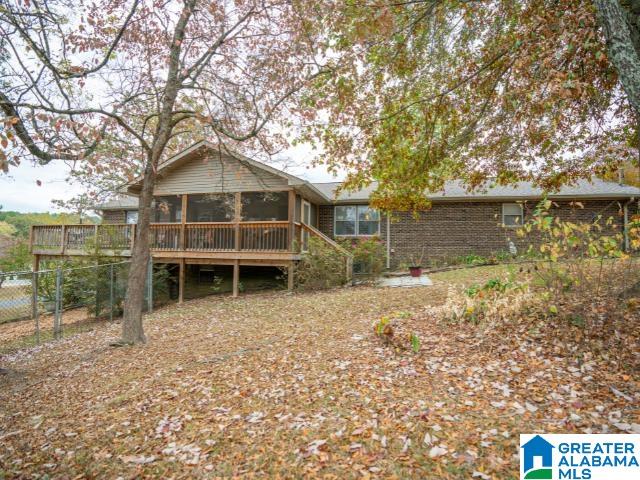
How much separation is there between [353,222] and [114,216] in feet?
41.8

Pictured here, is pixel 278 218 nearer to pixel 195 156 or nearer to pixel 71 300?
pixel 195 156

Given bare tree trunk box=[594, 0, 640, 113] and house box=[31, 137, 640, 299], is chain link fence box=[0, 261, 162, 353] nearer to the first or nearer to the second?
house box=[31, 137, 640, 299]

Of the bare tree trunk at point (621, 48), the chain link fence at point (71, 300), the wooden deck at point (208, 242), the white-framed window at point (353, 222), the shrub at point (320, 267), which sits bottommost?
the chain link fence at point (71, 300)

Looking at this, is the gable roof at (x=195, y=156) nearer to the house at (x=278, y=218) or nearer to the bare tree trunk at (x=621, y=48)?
the house at (x=278, y=218)

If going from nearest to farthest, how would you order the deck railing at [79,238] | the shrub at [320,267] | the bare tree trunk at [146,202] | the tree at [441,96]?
the tree at [441,96] < the bare tree trunk at [146,202] < the shrub at [320,267] < the deck railing at [79,238]

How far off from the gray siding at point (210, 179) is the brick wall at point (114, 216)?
22.6 ft

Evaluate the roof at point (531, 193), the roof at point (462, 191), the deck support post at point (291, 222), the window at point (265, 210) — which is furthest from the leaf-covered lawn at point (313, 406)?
the window at point (265, 210)

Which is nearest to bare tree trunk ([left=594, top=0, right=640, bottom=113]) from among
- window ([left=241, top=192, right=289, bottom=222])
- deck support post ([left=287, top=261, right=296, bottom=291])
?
deck support post ([left=287, top=261, right=296, bottom=291])

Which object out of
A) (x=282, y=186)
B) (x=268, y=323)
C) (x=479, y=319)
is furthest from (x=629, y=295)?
(x=282, y=186)

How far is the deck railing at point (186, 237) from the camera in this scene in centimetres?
1145

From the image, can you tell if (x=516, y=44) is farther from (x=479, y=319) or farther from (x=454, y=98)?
(x=479, y=319)

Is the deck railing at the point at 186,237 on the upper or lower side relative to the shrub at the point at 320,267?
upper

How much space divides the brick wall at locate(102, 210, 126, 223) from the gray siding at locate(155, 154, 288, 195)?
689 centimetres

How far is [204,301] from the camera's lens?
1163cm
